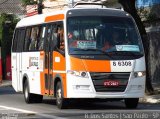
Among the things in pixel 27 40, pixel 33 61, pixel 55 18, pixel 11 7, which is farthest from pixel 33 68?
pixel 11 7

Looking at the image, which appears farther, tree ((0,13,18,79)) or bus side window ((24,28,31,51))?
tree ((0,13,18,79))

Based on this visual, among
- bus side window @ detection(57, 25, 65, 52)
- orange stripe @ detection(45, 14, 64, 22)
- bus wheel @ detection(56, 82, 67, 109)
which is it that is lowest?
bus wheel @ detection(56, 82, 67, 109)

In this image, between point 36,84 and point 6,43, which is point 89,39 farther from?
point 6,43

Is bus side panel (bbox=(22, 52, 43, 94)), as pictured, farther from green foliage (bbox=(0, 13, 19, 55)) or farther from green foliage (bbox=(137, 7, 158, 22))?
green foliage (bbox=(0, 13, 19, 55))

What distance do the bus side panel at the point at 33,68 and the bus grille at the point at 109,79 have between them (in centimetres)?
292

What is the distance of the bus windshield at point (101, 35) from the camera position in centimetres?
1734

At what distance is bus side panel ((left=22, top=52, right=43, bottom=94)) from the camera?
19.8m

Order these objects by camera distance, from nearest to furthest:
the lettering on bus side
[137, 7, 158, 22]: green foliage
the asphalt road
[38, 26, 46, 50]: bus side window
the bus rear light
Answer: the asphalt road < the bus rear light < [38, 26, 46, 50]: bus side window < the lettering on bus side < [137, 7, 158, 22]: green foliage

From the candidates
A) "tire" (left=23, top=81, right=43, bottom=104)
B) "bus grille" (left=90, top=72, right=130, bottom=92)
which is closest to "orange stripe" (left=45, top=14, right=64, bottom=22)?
"bus grille" (left=90, top=72, right=130, bottom=92)

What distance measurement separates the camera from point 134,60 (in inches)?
690

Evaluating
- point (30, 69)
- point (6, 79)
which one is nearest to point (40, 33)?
point (30, 69)

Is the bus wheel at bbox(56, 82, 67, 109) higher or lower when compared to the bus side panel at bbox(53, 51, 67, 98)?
lower

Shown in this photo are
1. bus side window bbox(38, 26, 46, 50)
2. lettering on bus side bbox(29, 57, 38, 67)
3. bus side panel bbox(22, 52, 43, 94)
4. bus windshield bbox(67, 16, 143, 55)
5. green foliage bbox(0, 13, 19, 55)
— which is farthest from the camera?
green foliage bbox(0, 13, 19, 55)

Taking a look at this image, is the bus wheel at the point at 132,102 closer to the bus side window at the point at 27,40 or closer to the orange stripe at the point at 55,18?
the orange stripe at the point at 55,18
